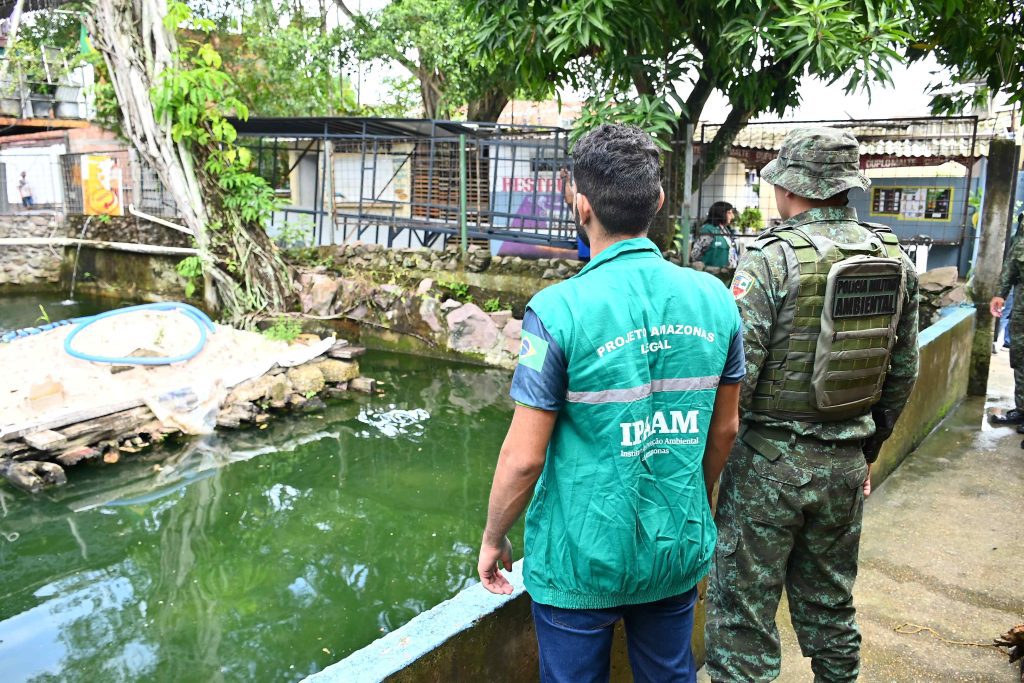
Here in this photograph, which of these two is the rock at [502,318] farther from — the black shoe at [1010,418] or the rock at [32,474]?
the black shoe at [1010,418]

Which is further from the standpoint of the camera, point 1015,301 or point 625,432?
point 1015,301

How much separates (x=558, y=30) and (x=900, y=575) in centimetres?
387

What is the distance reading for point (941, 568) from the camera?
3.09 m

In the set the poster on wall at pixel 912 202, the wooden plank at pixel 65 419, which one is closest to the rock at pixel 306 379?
the wooden plank at pixel 65 419

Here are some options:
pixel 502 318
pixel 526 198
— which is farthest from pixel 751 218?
pixel 502 318

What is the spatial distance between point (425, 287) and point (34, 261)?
342 inches

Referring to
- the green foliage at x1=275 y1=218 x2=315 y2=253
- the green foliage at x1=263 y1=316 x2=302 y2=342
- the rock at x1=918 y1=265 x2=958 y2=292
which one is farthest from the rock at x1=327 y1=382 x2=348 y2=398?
the rock at x1=918 y1=265 x2=958 y2=292

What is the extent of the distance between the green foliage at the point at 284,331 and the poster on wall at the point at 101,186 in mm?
6659

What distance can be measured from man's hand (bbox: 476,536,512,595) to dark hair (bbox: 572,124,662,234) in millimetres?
630

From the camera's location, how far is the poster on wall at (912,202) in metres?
8.92

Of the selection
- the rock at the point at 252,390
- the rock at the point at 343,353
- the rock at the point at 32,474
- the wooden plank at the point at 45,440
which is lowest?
the rock at the point at 32,474

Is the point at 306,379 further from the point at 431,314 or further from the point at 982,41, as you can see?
the point at 982,41

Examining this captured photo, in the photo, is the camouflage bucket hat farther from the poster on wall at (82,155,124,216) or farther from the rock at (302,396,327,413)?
the poster on wall at (82,155,124,216)

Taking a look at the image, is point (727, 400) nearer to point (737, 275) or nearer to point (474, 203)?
point (737, 275)
